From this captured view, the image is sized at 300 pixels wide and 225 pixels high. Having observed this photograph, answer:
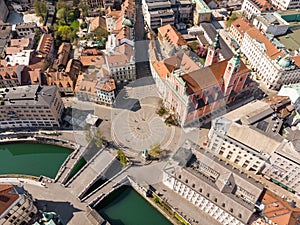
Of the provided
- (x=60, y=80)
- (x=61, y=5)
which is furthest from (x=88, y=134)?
(x=61, y=5)

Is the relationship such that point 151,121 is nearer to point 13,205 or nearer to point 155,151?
point 155,151

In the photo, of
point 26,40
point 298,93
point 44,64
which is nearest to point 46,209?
point 44,64

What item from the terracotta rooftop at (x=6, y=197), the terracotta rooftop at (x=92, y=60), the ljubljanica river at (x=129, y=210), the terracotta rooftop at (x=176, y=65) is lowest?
the ljubljanica river at (x=129, y=210)

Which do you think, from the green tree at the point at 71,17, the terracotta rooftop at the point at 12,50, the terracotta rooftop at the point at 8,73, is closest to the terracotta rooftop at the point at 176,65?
the terracotta rooftop at the point at 8,73

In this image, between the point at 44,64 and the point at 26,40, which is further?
the point at 26,40

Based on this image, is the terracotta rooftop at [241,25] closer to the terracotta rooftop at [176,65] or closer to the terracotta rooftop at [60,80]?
the terracotta rooftop at [176,65]

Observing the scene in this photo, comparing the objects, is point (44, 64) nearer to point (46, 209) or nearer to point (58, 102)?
point (58, 102)

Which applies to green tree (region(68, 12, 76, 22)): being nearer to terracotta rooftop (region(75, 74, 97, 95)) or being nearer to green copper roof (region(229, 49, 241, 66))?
terracotta rooftop (region(75, 74, 97, 95))
